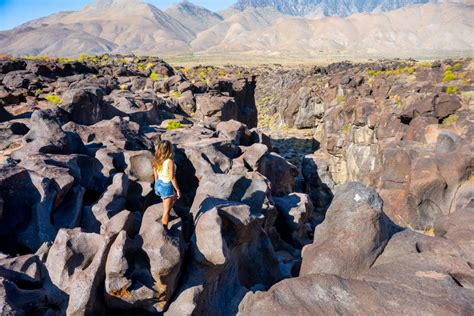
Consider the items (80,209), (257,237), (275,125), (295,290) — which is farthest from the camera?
(275,125)

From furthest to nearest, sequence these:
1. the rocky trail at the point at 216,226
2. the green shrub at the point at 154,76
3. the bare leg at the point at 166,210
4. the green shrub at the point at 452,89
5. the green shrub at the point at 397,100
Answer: the green shrub at the point at 154,76, the green shrub at the point at 397,100, the green shrub at the point at 452,89, the bare leg at the point at 166,210, the rocky trail at the point at 216,226

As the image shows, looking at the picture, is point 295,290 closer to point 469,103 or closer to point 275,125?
point 469,103

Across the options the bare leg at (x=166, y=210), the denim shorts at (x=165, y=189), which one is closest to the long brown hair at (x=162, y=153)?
the denim shorts at (x=165, y=189)

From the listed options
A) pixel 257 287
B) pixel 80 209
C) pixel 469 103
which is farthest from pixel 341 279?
pixel 469 103

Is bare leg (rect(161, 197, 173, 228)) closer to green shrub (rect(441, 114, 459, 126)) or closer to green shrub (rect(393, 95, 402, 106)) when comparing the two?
green shrub (rect(441, 114, 459, 126))

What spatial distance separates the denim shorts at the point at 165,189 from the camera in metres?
9.07

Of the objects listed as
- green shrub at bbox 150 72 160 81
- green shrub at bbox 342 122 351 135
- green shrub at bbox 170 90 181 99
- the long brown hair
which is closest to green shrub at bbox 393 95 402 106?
green shrub at bbox 342 122 351 135

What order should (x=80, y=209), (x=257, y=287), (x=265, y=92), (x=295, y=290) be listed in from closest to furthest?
(x=295, y=290) < (x=80, y=209) < (x=257, y=287) < (x=265, y=92)

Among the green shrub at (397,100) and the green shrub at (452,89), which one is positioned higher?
the green shrub at (452,89)

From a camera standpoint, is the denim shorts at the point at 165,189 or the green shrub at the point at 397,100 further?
the green shrub at the point at 397,100

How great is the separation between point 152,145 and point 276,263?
758 cm

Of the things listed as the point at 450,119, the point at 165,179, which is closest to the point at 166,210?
the point at 165,179

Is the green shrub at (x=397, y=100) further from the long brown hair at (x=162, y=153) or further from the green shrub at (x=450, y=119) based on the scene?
the long brown hair at (x=162, y=153)

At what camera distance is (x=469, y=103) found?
23281mm
